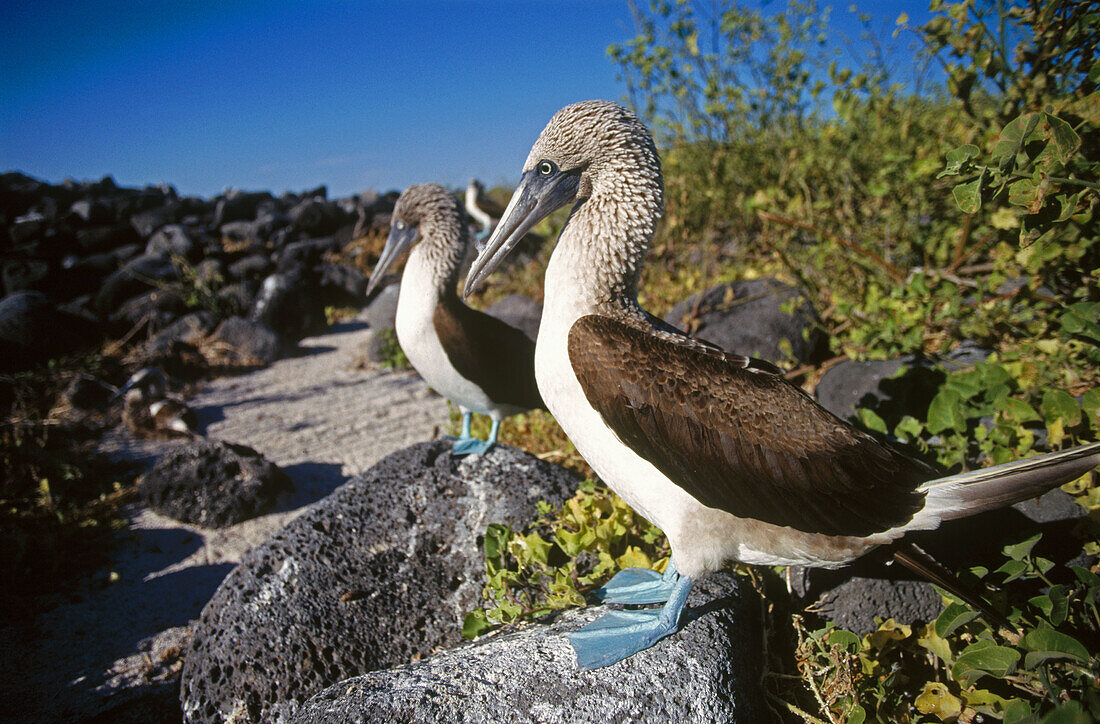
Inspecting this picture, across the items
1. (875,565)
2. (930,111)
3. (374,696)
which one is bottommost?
(374,696)

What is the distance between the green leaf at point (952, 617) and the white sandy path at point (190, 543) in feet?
10.3

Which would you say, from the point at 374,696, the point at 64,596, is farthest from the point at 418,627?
the point at 64,596

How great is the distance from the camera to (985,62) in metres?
2.88

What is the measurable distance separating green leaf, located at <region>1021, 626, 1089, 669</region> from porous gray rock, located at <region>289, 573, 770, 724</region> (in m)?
0.74

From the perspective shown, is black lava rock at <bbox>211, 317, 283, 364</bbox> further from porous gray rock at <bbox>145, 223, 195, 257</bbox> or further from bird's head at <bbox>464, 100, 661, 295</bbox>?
bird's head at <bbox>464, 100, 661, 295</bbox>

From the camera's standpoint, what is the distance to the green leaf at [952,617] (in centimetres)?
172

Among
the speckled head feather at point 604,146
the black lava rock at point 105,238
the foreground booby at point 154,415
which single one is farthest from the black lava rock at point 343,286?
the speckled head feather at point 604,146

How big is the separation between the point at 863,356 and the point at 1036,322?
87cm

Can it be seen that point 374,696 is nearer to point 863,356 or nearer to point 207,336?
point 863,356

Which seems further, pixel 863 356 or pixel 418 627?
pixel 863 356

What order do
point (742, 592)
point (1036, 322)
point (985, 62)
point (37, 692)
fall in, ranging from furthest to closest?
point (1036, 322)
point (985, 62)
point (37, 692)
point (742, 592)

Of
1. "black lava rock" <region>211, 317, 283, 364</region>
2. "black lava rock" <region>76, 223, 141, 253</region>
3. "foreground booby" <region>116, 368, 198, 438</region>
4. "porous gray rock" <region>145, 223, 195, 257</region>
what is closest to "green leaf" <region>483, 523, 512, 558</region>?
"foreground booby" <region>116, 368, 198, 438</region>

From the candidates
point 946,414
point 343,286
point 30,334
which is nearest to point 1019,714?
point 946,414

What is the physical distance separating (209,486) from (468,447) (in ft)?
7.17
